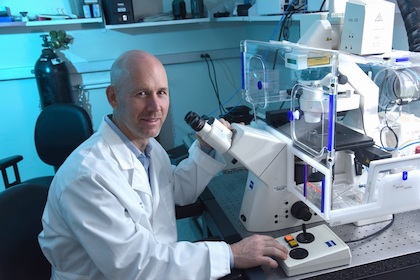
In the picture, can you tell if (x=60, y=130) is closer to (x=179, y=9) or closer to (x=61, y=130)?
(x=61, y=130)

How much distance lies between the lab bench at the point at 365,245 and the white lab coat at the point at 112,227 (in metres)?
0.15

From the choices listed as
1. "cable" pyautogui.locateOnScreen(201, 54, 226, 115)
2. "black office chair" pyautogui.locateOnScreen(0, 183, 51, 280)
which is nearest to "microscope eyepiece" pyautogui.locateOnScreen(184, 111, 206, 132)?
"black office chair" pyautogui.locateOnScreen(0, 183, 51, 280)

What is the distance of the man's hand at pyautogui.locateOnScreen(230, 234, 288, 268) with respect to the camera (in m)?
0.99

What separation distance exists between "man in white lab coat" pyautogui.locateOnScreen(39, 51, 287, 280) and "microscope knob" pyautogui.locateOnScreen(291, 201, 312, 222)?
0.51ft

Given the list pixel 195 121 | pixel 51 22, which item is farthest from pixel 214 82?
pixel 195 121

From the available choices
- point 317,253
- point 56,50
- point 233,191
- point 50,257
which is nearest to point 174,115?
point 56,50

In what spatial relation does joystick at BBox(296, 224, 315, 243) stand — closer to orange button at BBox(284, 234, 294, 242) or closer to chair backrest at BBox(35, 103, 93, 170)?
orange button at BBox(284, 234, 294, 242)

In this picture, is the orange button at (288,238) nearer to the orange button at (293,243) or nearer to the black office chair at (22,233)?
the orange button at (293,243)

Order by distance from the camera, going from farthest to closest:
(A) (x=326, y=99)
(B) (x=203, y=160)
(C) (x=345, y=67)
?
(B) (x=203, y=160)
(C) (x=345, y=67)
(A) (x=326, y=99)

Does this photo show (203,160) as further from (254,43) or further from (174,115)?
(174,115)

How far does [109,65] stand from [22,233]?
2.14 m

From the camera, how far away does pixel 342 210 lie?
101cm

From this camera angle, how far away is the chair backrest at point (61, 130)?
2.28m

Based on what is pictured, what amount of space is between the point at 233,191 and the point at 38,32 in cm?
231
